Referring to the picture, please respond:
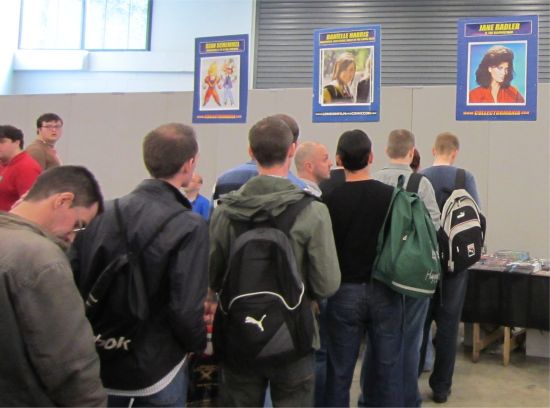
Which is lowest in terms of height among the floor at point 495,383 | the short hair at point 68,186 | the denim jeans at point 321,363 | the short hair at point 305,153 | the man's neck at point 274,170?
the floor at point 495,383

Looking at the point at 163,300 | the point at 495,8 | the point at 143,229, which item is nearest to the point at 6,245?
the point at 143,229

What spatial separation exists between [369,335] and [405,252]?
41 centimetres

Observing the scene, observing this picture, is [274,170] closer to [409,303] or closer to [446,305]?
[409,303]

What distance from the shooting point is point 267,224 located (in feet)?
6.35

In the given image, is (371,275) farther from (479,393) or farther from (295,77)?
(295,77)

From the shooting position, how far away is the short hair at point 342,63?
425 cm

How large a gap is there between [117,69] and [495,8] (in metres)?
6.00

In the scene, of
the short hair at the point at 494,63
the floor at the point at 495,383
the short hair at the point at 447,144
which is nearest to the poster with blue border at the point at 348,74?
the short hair at the point at 494,63

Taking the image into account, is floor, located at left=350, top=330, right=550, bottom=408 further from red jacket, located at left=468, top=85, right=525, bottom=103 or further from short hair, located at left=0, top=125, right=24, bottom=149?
short hair, located at left=0, top=125, right=24, bottom=149

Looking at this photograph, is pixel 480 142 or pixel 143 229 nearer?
pixel 143 229

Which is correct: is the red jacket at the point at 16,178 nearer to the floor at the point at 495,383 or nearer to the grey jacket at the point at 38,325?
the grey jacket at the point at 38,325

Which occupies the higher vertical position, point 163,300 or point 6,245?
point 6,245

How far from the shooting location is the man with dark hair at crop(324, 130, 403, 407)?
2.41 m

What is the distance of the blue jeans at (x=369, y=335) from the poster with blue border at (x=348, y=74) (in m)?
2.13
